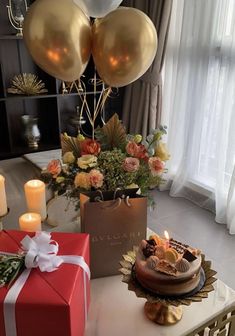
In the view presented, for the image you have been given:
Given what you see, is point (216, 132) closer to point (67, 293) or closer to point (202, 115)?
point (202, 115)

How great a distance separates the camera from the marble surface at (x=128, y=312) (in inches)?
33.1

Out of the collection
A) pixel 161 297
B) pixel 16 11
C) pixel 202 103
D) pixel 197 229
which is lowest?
pixel 197 229

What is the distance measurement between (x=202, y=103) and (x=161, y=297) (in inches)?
77.8

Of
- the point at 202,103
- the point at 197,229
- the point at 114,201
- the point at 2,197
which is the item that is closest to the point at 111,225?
the point at 114,201

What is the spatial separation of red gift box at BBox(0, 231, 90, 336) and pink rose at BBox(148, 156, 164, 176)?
16.7 inches

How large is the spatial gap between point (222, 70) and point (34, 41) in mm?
1626

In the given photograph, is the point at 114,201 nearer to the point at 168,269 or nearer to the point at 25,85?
the point at 168,269

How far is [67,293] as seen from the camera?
692mm

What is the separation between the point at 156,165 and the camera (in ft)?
3.49

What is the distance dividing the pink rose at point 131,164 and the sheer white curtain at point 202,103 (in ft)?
4.81

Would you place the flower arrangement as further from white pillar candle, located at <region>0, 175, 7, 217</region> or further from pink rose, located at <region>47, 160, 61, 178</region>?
white pillar candle, located at <region>0, 175, 7, 217</region>

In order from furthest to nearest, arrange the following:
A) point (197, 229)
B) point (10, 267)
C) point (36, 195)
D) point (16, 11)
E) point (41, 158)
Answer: point (16, 11), point (197, 229), point (41, 158), point (36, 195), point (10, 267)

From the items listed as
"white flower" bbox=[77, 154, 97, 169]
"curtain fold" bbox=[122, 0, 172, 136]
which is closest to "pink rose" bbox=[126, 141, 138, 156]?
"white flower" bbox=[77, 154, 97, 169]

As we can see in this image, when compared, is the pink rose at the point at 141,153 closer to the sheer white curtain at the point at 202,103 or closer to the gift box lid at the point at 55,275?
the gift box lid at the point at 55,275
